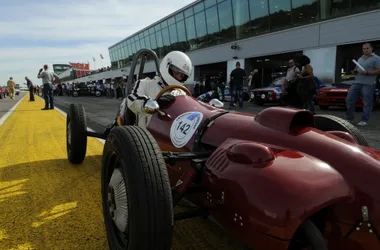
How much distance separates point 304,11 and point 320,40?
76.8 inches

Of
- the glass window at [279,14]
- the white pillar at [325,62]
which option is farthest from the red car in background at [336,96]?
the glass window at [279,14]

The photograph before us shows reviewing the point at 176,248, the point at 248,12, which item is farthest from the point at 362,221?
the point at 248,12

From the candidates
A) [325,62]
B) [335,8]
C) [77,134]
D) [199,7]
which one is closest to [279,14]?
[335,8]

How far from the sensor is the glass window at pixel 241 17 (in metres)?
21.8

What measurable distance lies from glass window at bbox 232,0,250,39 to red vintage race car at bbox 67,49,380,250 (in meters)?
21.0

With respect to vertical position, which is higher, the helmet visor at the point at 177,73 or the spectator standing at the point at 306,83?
the helmet visor at the point at 177,73

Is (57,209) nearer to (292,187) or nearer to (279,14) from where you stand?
(292,187)

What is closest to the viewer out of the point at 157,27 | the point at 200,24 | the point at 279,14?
the point at 279,14

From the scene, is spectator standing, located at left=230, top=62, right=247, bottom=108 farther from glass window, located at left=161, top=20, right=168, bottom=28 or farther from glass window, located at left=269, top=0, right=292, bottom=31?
glass window, located at left=161, top=20, right=168, bottom=28

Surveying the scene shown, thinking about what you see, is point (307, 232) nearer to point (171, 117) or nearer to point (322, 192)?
point (322, 192)

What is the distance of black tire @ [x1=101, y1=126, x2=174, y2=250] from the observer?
1617 mm

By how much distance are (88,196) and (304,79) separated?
5233 mm

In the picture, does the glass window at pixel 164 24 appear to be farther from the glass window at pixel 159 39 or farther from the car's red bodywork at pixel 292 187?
the car's red bodywork at pixel 292 187

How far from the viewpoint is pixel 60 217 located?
2.60 m
